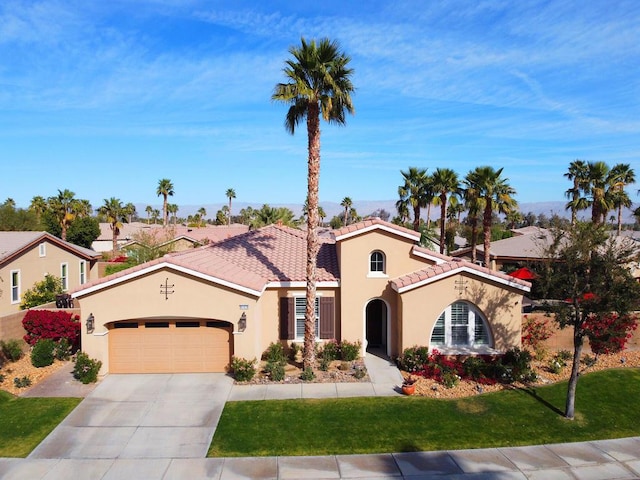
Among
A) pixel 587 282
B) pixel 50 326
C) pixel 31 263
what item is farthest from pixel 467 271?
pixel 31 263

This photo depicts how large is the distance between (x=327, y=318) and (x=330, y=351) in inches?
52.6

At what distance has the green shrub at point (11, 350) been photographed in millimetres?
18266

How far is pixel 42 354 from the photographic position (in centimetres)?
1777

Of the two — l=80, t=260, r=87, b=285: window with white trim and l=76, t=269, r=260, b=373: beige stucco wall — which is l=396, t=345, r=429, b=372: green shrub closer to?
l=76, t=269, r=260, b=373: beige stucco wall

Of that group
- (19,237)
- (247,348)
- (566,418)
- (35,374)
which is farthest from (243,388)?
(19,237)

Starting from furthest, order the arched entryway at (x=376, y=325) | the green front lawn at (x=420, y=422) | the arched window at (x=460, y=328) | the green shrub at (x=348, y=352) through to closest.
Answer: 1. the arched entryway at (x=376, y=325)
2. the green shrub at (x=348, y=352)
3. the arched window at (x=460, y=328)
4. the green front lawn at (x=420, y=422)

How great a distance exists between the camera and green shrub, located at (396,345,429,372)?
1719 cm

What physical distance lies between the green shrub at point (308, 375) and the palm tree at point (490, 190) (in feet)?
53.6

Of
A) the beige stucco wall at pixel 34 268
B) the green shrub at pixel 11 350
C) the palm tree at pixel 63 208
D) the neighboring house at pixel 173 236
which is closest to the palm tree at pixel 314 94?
the green shrub at pixel 11 350

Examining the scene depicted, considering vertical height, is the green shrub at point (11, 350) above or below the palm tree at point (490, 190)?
below

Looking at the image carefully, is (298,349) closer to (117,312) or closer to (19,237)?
(117,312)

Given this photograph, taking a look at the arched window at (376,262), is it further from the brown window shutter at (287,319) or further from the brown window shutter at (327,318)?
the brown window shutter at (287,319)

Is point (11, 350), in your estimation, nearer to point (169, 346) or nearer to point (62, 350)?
point (62, 350)

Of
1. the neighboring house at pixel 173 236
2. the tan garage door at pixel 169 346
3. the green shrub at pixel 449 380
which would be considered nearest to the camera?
the green shrub at pixel 449 380
